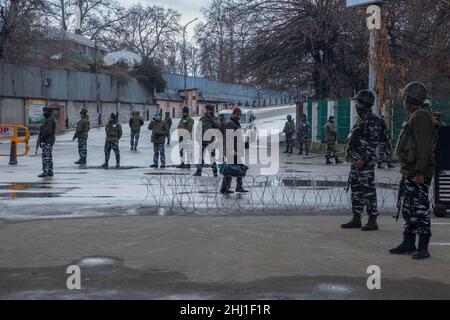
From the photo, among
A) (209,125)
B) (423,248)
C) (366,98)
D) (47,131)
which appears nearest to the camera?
(423,248)

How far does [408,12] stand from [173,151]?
11513 millimetres

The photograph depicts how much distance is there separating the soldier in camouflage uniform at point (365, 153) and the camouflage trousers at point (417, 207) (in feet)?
Result: 4.68

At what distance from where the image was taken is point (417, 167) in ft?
22.2

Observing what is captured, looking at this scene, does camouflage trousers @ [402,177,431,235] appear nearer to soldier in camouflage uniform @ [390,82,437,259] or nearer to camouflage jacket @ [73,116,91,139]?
soldier in camouflage uniform @ [390,82,437,259]

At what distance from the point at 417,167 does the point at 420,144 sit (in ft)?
0.87

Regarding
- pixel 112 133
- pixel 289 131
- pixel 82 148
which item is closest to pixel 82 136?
pixel 82 148

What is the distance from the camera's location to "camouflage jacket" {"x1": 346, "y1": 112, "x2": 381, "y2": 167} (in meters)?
8.50

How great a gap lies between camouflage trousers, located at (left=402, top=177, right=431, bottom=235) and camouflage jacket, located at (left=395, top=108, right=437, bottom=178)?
0.16 m

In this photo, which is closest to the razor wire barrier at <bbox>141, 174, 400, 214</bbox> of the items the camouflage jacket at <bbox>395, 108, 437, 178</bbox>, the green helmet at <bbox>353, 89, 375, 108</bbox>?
the green helmet at <bbox>353, 89, 375, 108</bbox>

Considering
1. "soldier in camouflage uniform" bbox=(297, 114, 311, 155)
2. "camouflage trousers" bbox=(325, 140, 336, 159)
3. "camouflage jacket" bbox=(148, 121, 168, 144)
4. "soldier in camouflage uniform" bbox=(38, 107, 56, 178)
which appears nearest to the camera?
"soldier in camouflage uniform" bbox=(38, 107, 56, 178)

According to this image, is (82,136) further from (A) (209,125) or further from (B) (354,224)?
(B) (354,224)

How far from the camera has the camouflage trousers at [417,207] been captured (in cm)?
689
